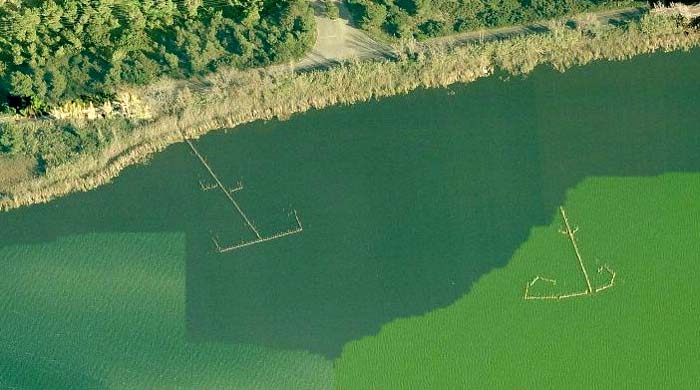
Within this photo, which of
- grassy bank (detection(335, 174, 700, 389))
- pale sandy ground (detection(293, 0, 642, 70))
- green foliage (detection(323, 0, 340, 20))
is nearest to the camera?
grassy bank (detection(335, 174, 700, 389))

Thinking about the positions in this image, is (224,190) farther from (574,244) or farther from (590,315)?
(590,315)

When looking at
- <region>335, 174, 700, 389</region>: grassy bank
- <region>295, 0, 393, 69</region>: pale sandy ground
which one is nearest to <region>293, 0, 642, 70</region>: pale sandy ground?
<region>295, 0, 393, 69</region>: pale sandy ground

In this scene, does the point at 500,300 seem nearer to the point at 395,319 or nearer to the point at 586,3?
the point at 395,319

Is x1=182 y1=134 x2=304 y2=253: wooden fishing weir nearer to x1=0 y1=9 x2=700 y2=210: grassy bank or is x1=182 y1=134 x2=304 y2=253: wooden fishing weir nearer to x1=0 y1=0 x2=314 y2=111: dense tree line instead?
x1=0 y1=9 x2=700 y2=210: grassy bank

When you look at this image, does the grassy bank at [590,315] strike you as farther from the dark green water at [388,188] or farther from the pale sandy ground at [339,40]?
the pale sandy ground at [339,40]

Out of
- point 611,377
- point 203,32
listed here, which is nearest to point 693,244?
point 611,377

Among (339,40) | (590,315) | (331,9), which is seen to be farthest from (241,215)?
(590,315)
